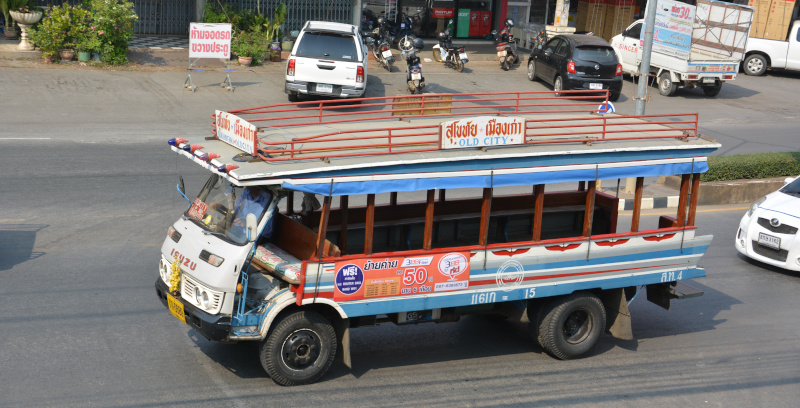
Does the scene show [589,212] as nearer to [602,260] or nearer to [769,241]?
[602,260]

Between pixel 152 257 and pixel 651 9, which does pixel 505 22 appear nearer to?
pixel 651 9

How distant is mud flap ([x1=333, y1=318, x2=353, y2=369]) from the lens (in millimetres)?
7094

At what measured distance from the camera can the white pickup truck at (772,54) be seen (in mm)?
26984

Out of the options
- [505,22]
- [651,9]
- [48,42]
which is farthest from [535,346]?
[505,22]

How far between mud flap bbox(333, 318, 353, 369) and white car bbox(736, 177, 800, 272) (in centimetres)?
662

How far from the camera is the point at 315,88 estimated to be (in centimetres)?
1855

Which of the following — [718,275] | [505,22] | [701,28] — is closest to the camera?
[718,275]

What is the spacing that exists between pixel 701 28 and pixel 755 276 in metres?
14.3

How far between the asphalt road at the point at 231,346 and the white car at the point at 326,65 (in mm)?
5641

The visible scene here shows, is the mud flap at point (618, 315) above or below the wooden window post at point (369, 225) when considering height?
below

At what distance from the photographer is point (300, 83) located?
18500mm

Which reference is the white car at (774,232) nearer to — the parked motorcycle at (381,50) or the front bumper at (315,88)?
the front bumper at (315,88)

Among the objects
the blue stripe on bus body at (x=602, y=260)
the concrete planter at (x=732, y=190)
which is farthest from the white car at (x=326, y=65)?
the blue stripe on bus body at (x=602, y=260)

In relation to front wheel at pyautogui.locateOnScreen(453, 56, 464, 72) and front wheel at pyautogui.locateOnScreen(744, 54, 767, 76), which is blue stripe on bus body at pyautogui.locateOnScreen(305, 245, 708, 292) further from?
front wheel at pyautogui.locateOnScreen(744, 54, 767, 76)
